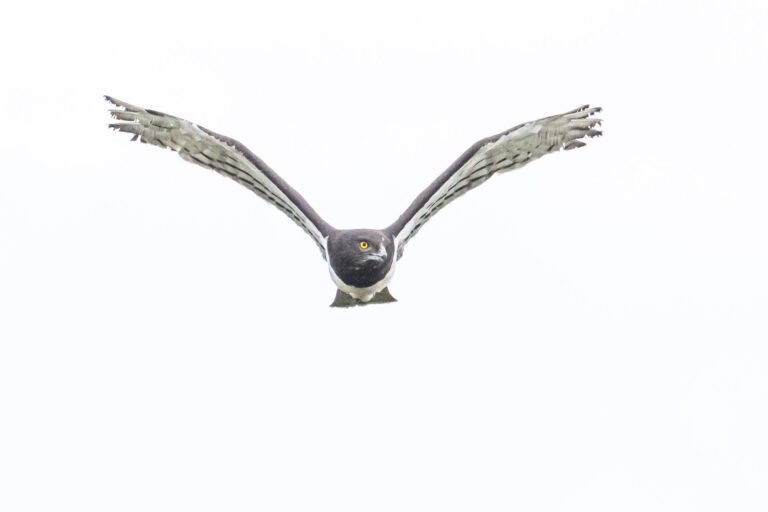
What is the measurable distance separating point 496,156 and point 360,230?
2.71 m

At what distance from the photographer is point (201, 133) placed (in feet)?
66.6

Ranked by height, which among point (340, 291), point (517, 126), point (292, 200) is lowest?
point (340, 291)

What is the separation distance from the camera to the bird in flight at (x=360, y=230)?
19.8 meters

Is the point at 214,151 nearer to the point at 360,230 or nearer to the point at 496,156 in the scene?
the point at 360,230

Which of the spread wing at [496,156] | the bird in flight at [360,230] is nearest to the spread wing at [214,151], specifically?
the bird in flight at [360,230]

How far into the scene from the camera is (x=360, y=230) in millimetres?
19516

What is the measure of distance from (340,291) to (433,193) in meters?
2.04

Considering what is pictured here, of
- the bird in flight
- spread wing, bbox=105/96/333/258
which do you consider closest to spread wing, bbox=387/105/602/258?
the bird in flight

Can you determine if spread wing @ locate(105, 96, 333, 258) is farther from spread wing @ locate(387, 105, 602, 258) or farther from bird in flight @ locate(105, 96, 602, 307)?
spread wing @ locate(387, 105, 602, 258)

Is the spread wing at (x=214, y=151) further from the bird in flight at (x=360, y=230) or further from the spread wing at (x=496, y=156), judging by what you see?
the spread wing at (x=496, y=156)

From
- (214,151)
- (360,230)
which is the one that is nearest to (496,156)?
(360,230)

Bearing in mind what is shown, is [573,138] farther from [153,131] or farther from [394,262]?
[153,131]

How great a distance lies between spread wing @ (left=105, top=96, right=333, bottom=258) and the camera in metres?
20.3

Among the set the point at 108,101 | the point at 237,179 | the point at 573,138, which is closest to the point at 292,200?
the point at 237,179
